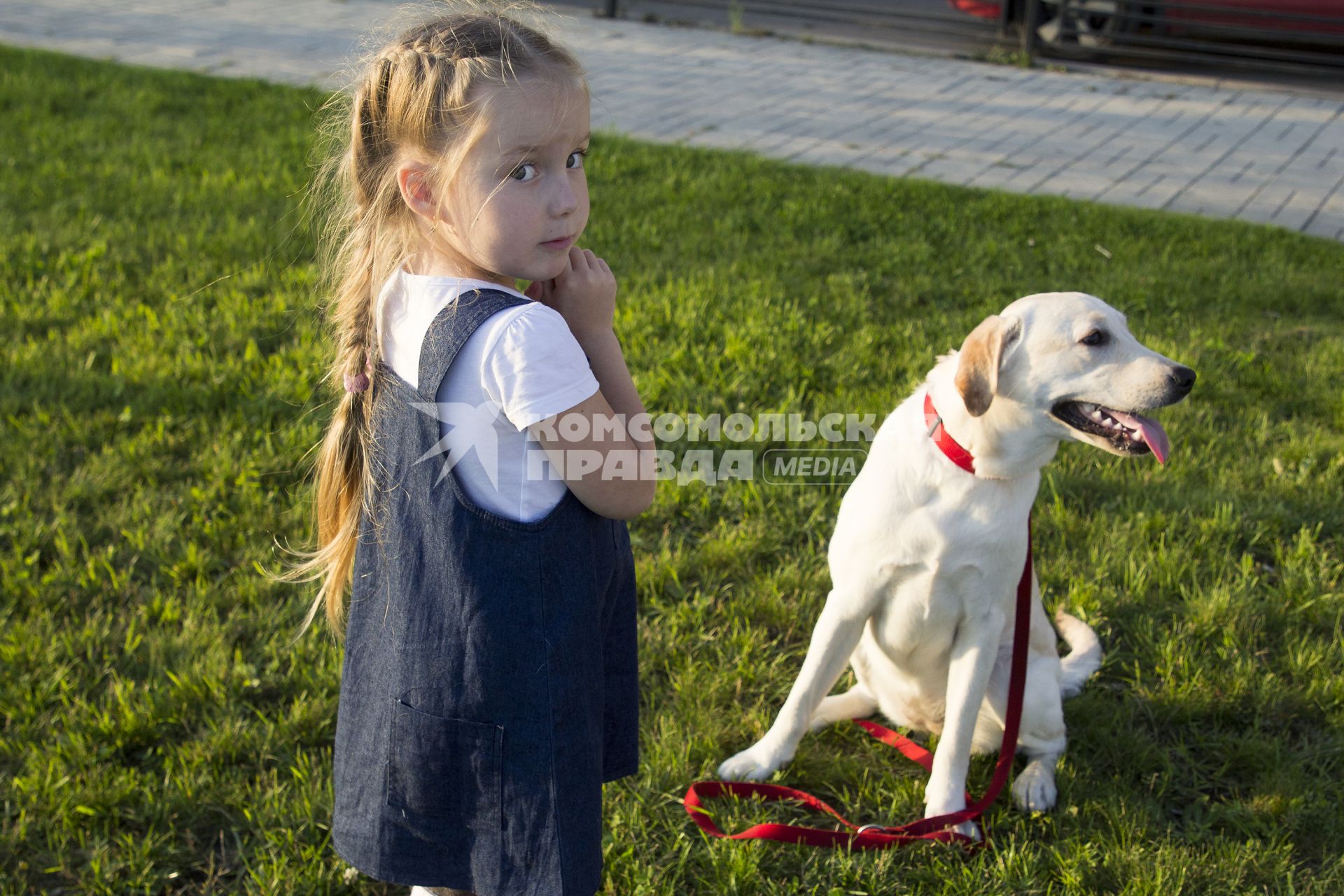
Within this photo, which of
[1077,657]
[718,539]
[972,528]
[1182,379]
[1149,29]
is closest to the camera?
[1182,379]

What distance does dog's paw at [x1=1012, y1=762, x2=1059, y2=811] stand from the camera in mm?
2744

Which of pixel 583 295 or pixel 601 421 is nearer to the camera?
pixel 601 421

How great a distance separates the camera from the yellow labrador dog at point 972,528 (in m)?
2.35

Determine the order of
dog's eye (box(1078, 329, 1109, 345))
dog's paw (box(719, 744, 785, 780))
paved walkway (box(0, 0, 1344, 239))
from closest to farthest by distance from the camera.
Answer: dog's eye (box(1078, 329, 1109, 345)) → dog's paw (box(719, 744, 785, 780)) → paved walkway (box(0, 0, 1344, 239))

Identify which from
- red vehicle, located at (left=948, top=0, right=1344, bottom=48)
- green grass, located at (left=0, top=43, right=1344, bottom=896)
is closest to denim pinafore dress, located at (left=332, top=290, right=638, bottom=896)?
green grass, located at (left=0, top=43, right=1344, bottom=896)

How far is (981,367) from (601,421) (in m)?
0.95

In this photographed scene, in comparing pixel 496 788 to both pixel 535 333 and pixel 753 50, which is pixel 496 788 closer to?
pixel 535 333

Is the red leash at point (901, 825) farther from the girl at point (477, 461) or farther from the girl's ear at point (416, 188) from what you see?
the girl's ear at point (416, 188)

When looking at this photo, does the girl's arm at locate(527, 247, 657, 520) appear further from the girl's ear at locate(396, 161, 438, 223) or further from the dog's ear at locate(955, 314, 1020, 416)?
the dog's ear at locate(955, 314, 1020, 416)

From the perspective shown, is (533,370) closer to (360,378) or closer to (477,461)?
(477,461)

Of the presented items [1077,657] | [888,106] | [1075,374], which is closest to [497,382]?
[1075,374]

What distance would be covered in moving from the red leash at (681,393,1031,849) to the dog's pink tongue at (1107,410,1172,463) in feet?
1.12

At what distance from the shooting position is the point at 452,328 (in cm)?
172

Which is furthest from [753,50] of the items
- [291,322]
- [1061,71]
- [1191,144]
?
[291,322]
